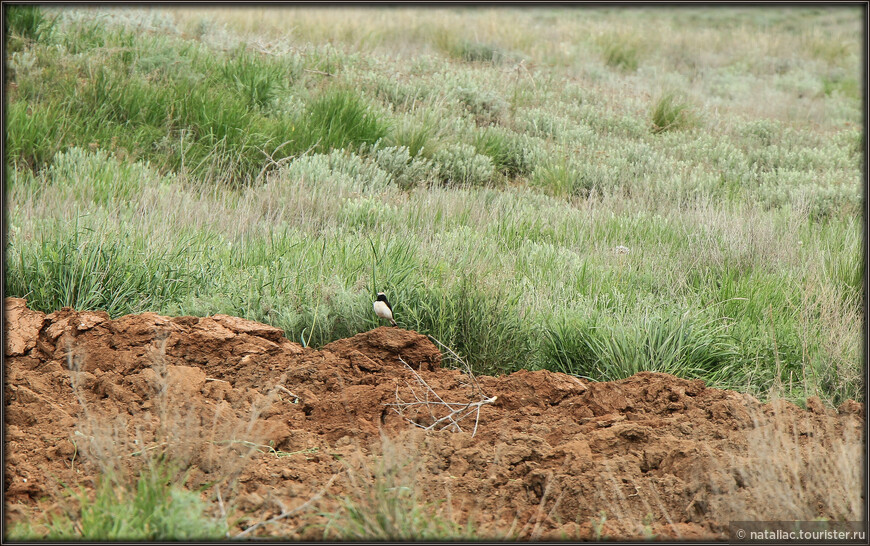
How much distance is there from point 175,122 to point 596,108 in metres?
6.04

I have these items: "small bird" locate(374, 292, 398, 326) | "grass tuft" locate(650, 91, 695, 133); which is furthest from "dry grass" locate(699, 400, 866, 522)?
"grass tuft" locate(650, 91, 695, 133)

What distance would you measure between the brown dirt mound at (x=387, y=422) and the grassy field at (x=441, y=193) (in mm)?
397

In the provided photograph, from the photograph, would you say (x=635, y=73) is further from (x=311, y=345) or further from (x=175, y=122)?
(x=311, y=345)

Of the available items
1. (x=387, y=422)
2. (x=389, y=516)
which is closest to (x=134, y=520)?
(x=389, y=516)

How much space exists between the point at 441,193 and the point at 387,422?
3.71 metres

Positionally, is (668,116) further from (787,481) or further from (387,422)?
(787,481)

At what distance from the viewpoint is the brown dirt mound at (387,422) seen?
2.52 meters

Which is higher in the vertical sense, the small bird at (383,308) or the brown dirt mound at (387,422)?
the small bird at (383,308)

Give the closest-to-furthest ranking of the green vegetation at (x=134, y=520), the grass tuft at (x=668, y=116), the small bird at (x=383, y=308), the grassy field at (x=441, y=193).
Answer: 1. the green vegetation at (x=134, y=520)
2. the small bird at (x=383, y=308)
3. the grassy field at (x=441, y=193)
4. the grass tuft at (x=668, y=116)

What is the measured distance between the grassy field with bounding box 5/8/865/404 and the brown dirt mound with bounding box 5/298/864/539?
40cm

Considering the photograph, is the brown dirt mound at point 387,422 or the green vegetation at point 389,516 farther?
the brown dirt mound at point 387,422

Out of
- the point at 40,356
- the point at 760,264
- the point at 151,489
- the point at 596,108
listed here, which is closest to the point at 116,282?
the point at 40,356

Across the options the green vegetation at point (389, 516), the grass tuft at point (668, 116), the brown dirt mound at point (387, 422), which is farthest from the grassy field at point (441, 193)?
the green vegetation at point (389, 516)

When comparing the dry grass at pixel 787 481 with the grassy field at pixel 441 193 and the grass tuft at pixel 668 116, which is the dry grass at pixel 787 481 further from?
the grass tuft at pixel 668 116
